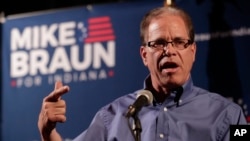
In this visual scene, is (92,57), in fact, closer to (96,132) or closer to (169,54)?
(96,132)

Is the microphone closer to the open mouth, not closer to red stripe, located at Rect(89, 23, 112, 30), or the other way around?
the open mouth

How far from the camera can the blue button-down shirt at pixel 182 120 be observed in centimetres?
175

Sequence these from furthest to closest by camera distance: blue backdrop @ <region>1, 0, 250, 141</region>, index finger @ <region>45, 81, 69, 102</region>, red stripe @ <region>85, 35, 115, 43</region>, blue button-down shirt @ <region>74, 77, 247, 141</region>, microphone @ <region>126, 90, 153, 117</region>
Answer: red stripe @ <region>85, 35, 115, 43</region> → blue backdrop @ <region>1, 0, 250, 141</region> → blue button-down shirt @ <region>74, 77, 247, 141</region> → index finger @ <region>45, 81, 69, 102</region> → microphone @ <region>126, 90, 153, 117</region>

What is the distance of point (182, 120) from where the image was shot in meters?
1.80

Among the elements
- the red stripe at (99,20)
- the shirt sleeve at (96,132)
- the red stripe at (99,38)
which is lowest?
the shirt sleeve at (96,132)

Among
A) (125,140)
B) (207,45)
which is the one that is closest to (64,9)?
(207,45)

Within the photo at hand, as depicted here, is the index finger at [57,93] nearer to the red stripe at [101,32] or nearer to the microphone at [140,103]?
the microphone at [140,103]

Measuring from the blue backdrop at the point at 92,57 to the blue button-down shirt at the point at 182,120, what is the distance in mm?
264

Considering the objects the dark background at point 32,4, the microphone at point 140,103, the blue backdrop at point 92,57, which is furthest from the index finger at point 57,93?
the dark background at point 32,4

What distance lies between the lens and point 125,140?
1.76 metres

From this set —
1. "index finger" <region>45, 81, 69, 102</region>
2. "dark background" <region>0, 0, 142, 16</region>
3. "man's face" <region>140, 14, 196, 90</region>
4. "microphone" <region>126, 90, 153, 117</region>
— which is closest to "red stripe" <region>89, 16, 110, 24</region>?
"dark background" <region>0, 0, 142, 16</region>

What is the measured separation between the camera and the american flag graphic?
2318 millimetres

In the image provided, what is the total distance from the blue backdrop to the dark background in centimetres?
9

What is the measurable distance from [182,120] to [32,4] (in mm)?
1076
